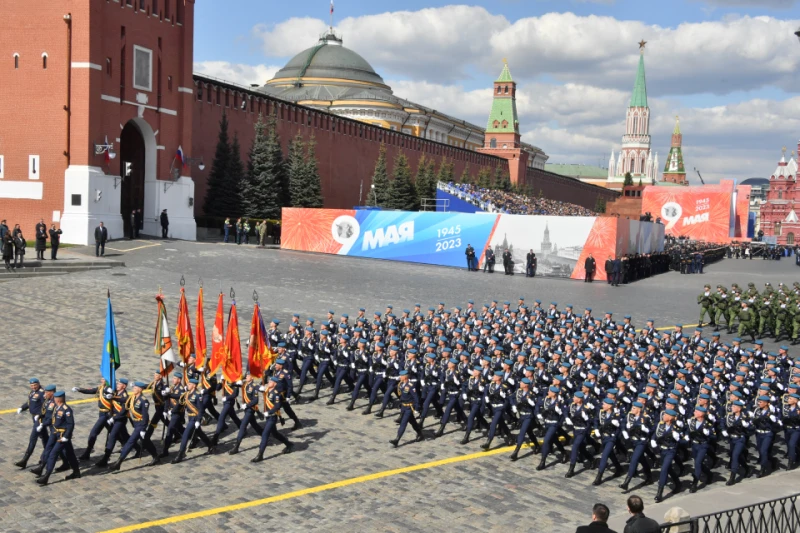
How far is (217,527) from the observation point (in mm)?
7766

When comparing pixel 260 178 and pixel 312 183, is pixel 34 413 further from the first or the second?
pixel 312 183

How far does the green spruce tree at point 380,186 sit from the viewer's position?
5050cm

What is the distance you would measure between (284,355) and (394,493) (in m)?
4.34

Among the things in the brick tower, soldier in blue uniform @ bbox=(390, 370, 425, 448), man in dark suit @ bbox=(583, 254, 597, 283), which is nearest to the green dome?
the brick tower

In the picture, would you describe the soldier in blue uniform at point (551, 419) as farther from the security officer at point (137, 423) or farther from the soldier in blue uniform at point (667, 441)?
the security officer at point (137, 423)

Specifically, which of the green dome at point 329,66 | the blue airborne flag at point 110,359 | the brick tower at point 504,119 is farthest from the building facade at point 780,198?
the blue airborne flag at point 110,359

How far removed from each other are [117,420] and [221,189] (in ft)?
101

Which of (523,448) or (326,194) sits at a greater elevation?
(326,194)

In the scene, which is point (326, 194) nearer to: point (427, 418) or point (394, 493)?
point (427, 418)

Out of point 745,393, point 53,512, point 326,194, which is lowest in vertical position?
point 53,512

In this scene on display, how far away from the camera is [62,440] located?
9.00m

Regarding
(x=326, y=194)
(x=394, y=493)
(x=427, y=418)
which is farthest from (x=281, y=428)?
(x=326, y=194)

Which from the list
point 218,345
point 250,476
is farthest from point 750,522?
point 218,345

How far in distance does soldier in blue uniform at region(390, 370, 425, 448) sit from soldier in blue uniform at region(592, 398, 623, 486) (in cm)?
250
